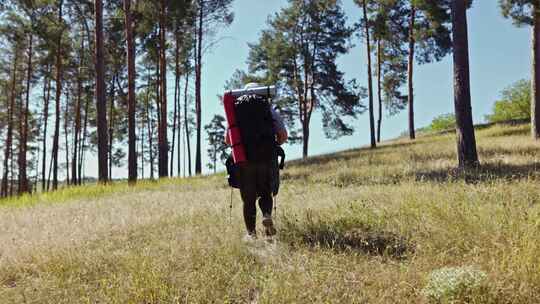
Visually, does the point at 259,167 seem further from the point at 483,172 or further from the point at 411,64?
the point at 411,64

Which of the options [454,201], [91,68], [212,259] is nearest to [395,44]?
[91,68]

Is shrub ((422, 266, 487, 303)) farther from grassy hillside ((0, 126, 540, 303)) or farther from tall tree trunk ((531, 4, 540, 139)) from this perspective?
tall tree trunk ((531, 4, 540, 139))

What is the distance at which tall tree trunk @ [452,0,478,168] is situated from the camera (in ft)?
31.2

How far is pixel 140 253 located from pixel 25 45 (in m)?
26.1

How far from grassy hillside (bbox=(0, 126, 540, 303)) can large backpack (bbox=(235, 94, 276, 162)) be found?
1.04 m

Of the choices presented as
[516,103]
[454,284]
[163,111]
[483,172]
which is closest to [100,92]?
[163,111]

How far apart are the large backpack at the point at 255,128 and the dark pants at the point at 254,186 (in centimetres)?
12

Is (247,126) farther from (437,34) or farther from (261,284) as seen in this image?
(437,34)

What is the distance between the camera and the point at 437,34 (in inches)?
901

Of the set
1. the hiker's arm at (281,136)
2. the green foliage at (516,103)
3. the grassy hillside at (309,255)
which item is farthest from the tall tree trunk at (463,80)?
the green foliage at (516,103)

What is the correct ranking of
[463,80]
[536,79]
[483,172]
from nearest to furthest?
[483,172] < [463,80] < [536,79]

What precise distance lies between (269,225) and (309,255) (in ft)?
2.68

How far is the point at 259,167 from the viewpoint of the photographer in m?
4.64

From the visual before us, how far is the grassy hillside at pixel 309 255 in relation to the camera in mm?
3061
